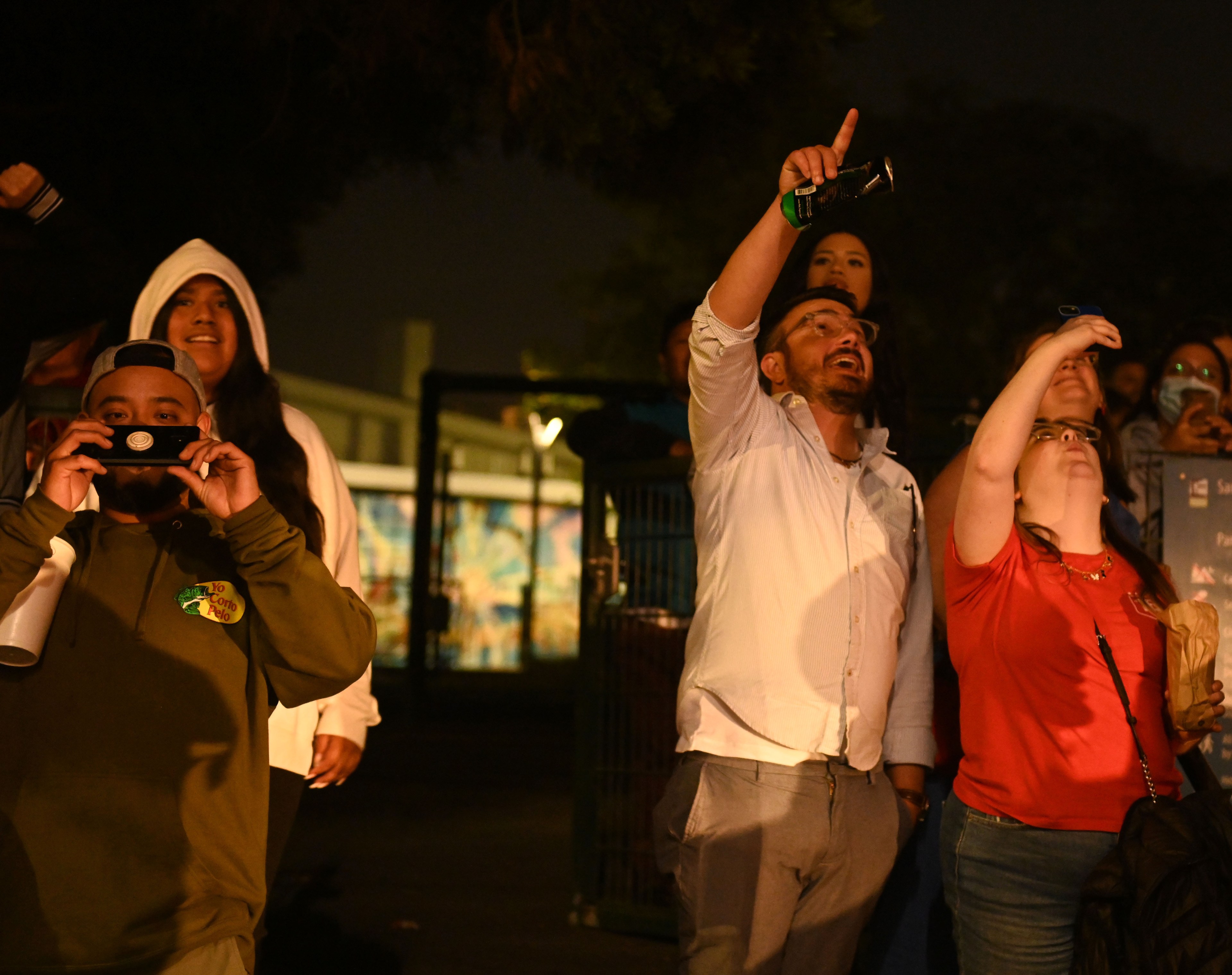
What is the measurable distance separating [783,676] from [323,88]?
4271 mm

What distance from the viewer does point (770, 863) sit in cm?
337

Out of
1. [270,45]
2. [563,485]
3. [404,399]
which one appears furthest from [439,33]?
[404,399]

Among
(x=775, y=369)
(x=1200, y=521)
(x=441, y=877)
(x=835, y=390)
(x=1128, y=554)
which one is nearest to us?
(x=1128, y=554)

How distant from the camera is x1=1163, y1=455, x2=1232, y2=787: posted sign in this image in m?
4.79

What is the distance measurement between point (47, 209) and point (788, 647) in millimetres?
2520

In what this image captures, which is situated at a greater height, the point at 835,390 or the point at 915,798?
the point at 835,390

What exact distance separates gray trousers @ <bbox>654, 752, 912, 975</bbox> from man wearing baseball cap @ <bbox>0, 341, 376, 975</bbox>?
0.99m

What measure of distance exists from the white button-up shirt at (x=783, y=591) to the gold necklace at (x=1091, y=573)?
45cm

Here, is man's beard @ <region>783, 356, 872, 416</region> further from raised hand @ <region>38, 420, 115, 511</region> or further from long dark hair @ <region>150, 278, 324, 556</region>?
raised hand @ <region>38, 420, 115, 511</region>

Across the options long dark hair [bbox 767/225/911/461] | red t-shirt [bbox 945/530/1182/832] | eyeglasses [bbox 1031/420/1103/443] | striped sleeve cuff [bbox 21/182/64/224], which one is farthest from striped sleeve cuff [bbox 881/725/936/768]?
striped sleeve cuff [bbox 21/182/64/224]

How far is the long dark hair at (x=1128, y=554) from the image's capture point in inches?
141

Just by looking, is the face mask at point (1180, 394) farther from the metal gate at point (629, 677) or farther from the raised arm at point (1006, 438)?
the raised arm at point (1006, 438)

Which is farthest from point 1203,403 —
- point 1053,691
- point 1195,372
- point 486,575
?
point 486,575

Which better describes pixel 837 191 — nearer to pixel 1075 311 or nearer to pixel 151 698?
pixel 1075 311
